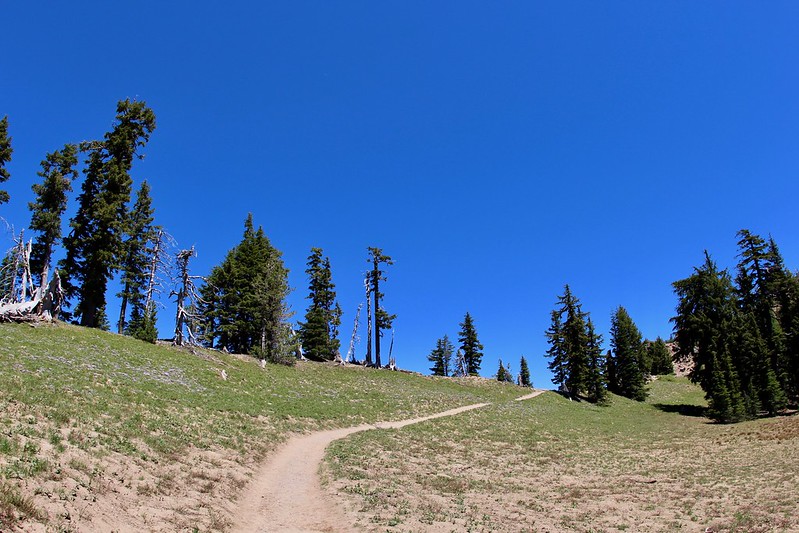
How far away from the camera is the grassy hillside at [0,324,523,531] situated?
9.00m

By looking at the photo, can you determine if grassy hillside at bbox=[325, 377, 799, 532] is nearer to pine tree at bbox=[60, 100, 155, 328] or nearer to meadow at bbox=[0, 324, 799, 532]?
meadow at bbox=[0, 324, 799, 532]

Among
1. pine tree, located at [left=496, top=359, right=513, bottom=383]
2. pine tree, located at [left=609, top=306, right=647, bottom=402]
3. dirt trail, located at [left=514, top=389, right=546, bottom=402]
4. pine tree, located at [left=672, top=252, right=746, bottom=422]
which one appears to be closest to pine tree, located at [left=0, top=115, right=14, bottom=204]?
dirt trail, located at [left=514, top=389, right=546, bottom=402]

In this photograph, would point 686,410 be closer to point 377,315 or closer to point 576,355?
point 576,355

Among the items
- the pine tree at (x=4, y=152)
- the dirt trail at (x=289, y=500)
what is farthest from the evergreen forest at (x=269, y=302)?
the dirt trail at (x=289, y=500)

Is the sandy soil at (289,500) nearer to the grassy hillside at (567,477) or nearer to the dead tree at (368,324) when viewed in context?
the grassy hillside at (567,477)

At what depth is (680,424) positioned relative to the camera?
40.6 metres

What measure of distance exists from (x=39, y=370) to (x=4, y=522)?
585 inches

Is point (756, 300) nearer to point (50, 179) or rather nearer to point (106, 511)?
point (106, 511)

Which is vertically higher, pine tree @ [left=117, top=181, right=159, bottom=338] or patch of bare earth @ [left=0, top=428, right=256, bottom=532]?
pine tree @ [left=117, top=181, right=159, bottom=338]

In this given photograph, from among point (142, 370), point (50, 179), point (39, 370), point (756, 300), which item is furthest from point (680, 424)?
point (50, 179)

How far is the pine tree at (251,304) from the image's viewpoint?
151ft

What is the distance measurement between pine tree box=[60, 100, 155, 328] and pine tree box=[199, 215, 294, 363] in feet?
35.4

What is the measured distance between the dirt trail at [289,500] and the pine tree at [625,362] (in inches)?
2489

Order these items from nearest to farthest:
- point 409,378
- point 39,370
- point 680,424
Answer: point 39,370, point 680,424, point 409,378
